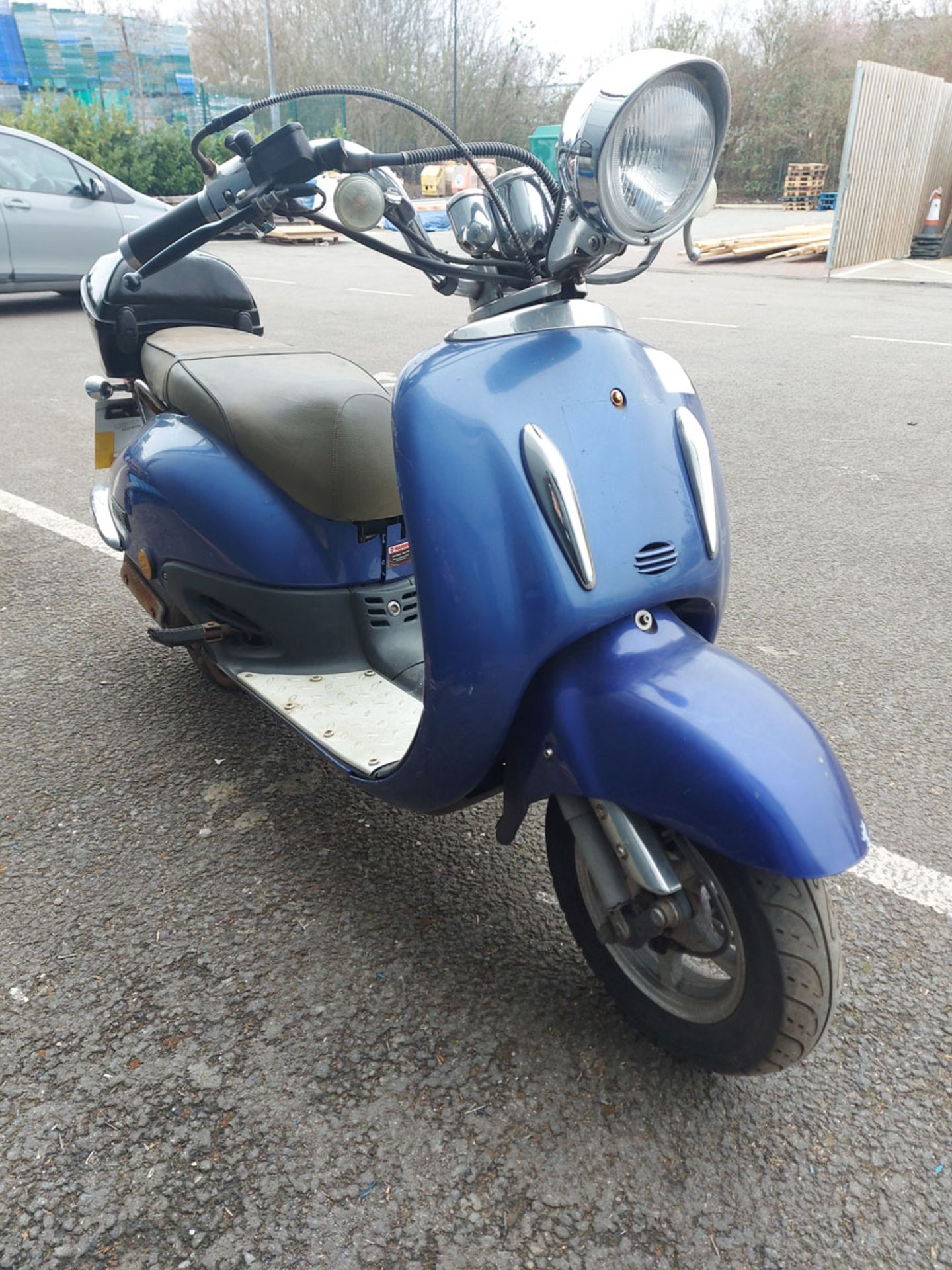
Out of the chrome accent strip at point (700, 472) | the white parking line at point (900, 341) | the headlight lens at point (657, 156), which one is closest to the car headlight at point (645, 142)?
the headlight lens at point (657, 156)

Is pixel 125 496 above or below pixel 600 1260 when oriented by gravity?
above

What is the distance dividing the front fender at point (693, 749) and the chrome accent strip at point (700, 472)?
0.18 meters

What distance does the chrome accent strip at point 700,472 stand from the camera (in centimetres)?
171

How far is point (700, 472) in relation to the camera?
1.73 m

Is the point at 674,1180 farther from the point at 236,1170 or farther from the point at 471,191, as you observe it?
the point at 471,191

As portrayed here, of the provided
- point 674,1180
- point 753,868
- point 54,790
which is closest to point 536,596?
point 753,868

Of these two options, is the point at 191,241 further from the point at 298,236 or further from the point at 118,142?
the point at 118,142

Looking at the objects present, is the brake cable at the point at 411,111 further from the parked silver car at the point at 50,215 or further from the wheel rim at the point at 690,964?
the parked silver car at the point at 50,215

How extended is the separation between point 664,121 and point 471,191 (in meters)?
0.41

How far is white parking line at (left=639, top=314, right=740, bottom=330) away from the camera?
8633 mm

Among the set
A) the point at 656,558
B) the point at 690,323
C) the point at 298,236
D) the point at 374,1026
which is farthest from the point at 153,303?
the point at 298,236

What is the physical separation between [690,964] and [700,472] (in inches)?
34.9

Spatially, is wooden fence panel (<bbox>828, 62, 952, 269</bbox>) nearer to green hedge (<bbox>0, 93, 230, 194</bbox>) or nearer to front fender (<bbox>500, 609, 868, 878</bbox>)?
green hedge (<bbox>0, 93, 230, 194</bbox>)

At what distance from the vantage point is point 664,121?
5.10 feet
